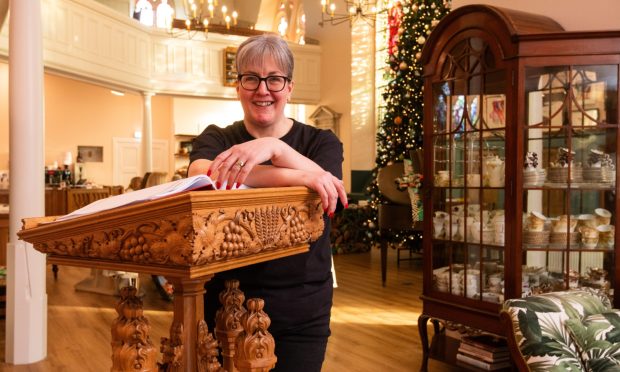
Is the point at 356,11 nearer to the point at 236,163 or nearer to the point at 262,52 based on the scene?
the point at 262,52

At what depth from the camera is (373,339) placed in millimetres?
4824

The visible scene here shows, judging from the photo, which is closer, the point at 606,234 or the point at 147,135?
the point at 606,234

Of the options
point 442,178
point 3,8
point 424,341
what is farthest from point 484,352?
point 3,8

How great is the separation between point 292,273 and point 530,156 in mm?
2584

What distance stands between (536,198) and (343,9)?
10285 mm

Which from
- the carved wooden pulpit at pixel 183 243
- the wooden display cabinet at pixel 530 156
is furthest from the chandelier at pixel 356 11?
the carved wooden pulpit at pixel 183 243

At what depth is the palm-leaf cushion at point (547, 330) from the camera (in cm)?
207

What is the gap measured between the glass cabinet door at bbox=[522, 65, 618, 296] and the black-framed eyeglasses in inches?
101

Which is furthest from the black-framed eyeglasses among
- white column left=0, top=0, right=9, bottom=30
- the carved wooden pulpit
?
white column left=0, top=0, right=9, bottom=30

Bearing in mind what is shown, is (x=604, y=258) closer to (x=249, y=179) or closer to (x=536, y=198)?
(x=536, y=198)

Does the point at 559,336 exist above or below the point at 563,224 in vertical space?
below

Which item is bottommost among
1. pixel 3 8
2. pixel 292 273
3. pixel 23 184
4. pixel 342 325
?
pixel 342 325

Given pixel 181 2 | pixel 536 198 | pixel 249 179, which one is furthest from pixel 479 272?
pixel 181 2

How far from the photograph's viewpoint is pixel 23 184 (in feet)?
14.0
